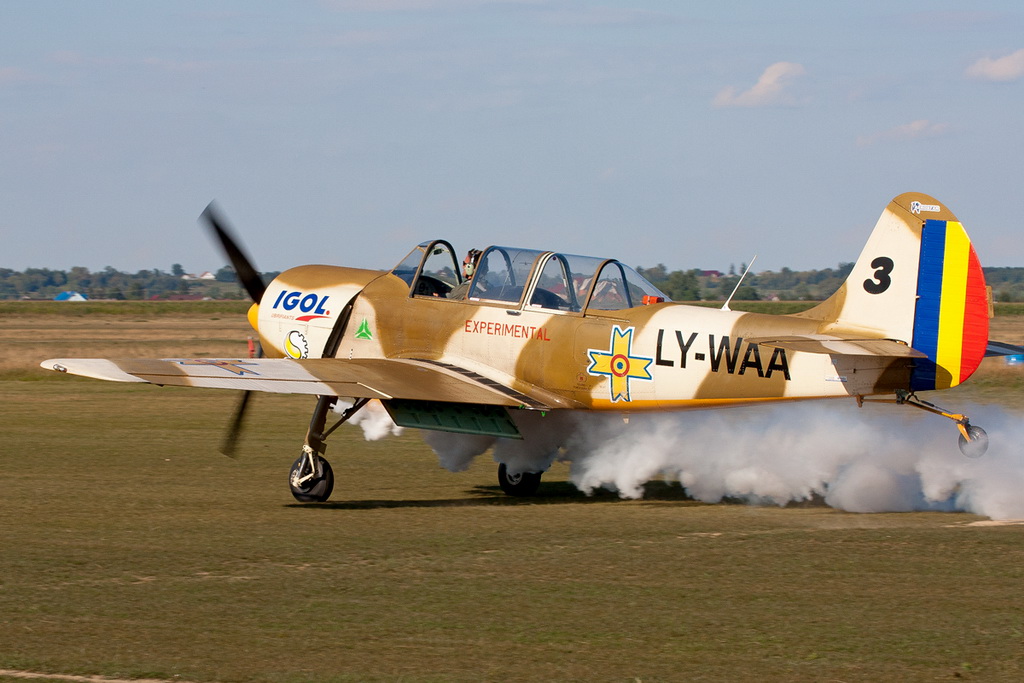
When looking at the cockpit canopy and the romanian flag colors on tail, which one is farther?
the cockpit canopy

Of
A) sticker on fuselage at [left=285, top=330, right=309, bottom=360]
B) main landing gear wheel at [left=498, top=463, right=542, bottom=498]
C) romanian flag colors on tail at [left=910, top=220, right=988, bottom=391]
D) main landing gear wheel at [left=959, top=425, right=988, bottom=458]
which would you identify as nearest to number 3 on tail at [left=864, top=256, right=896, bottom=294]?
romanian flag colors on tail at [left=910, top=220, right=988, bottom=391]

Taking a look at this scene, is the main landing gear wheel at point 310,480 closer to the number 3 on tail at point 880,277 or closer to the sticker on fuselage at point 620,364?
the sticker on fuselage at point 620,364

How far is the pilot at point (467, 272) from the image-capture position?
1238cm

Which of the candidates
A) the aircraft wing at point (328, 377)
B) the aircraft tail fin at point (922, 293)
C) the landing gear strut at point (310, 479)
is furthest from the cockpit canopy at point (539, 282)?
the landing gear strut at point (310, 479)

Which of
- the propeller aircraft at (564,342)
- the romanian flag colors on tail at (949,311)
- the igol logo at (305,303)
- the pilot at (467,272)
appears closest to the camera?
the romanian flag colors on tail at (949,311)

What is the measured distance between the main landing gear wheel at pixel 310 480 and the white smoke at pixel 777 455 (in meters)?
1.60

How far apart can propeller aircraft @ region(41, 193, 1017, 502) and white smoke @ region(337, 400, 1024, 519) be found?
1.34 ft

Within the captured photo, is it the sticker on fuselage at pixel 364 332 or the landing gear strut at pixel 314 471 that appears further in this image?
Result: the sticker on fuselage at pixel 364 332

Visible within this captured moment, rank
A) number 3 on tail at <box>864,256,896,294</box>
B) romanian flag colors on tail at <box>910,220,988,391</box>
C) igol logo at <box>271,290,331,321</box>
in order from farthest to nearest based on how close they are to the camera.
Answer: igol logo at <box>271,290,331,321</box>, number 3 on tail at <box>864,256,896,294</box>, romanian flag colors on tail at <box>910,220,988,391</box>

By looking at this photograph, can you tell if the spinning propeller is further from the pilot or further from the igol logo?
the pilot

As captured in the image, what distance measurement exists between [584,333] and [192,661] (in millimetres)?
5772

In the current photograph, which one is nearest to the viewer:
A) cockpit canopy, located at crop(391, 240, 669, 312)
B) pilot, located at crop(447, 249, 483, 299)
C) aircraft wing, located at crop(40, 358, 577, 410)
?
aircraft wing, located at crop(40, 358, 577, 410)

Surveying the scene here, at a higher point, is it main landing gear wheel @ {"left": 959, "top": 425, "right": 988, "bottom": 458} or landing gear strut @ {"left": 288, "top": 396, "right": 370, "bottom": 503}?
main landing gear wheel @ {"left": 959, "top": 425, "right": 988, "bottom": 458}

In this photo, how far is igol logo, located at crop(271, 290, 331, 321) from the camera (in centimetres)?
1302
